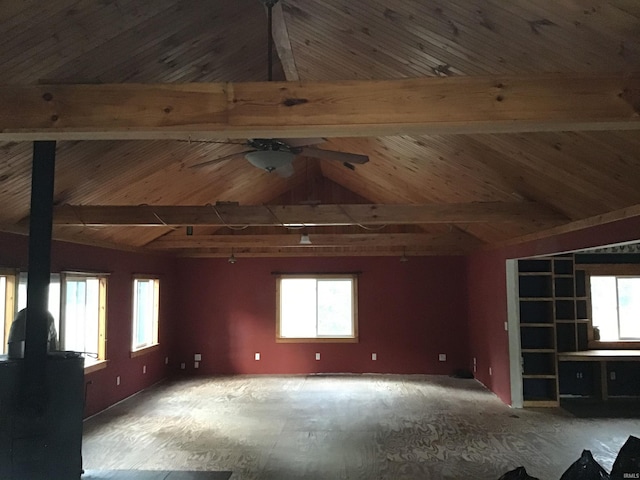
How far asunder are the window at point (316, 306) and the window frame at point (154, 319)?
2.38 m

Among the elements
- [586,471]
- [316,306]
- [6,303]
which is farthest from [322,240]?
[586,471]

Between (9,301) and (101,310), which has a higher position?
(9,301)

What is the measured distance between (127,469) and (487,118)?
4657mm

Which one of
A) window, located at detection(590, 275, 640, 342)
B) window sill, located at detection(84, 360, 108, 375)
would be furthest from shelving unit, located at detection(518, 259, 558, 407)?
window sill, located at detection(84, 360, 108, 375)

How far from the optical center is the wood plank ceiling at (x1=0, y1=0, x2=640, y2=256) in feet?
9.56

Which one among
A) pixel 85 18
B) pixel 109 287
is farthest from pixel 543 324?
pixel 85 18

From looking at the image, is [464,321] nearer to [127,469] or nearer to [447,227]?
[447,227]

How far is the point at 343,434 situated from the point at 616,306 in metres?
5.34

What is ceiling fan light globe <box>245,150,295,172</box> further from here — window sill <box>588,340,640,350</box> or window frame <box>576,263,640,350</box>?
window sill <box>588,340,640,350</box>

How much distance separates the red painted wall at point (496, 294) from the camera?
5488mm

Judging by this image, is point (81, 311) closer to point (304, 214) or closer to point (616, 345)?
point (304, 214)

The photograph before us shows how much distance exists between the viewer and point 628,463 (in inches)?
148

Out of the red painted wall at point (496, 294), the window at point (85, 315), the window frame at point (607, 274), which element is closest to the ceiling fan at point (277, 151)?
the red painted wall at point (496, 294)

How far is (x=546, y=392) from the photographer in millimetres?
7676
